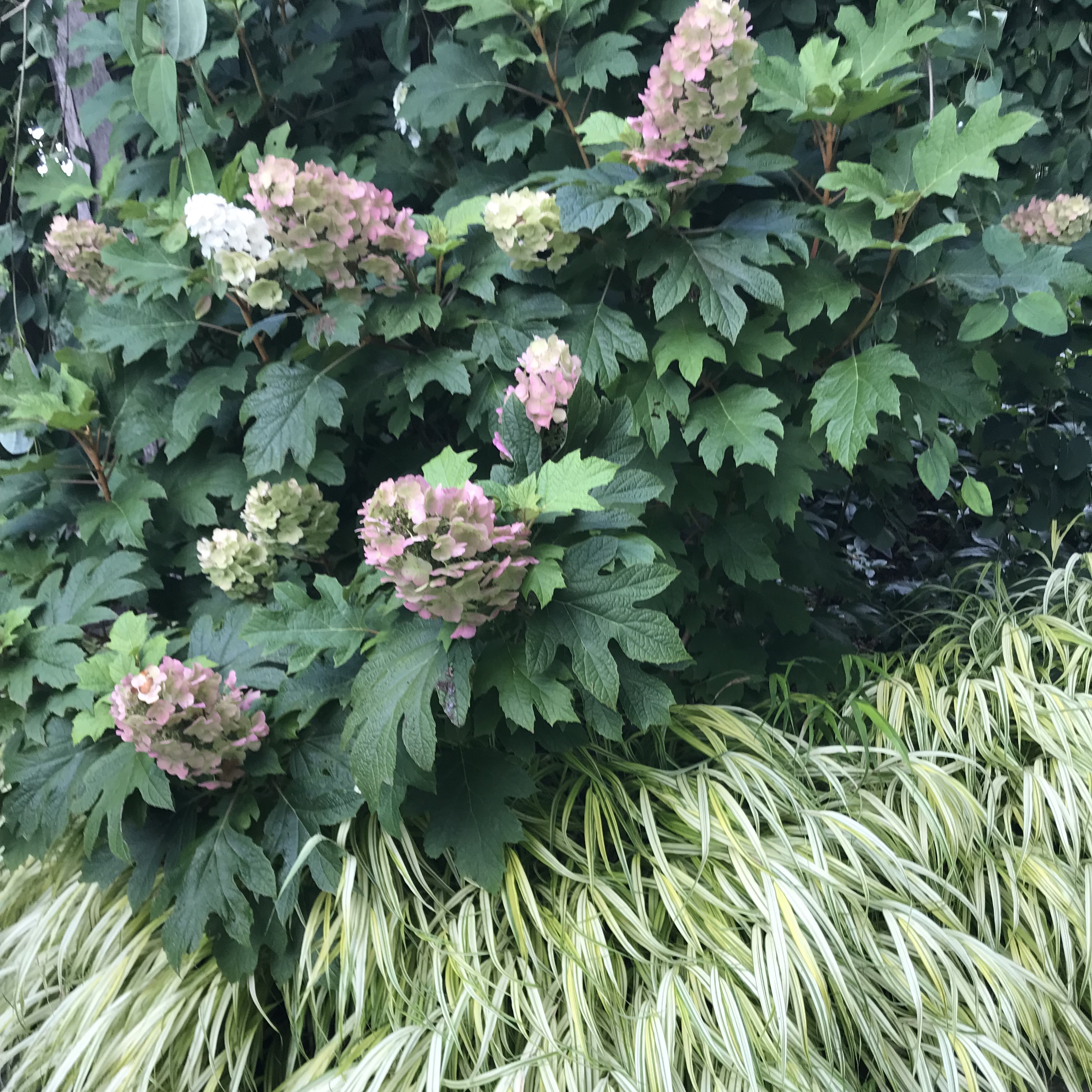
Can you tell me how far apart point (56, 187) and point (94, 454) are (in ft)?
1.93

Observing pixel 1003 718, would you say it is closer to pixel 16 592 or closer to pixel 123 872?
pixel 123 872

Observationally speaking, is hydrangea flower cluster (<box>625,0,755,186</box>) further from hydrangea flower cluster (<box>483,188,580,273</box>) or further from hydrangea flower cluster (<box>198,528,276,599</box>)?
hydrangea flower cluster (<box>198,528,276,599</box>)

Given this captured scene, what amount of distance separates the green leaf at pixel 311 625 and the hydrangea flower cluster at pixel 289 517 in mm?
172

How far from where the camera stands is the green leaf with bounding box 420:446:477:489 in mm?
900

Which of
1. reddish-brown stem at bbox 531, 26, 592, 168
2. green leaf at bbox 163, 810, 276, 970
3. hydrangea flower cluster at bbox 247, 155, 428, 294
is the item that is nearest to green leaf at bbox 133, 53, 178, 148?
hydrangea flower cluster at bbox 247, 155, 428, 294

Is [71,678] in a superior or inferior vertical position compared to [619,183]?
inferior

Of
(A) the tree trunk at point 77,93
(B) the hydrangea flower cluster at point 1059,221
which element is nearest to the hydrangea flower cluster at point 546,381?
(B) the hydrangea flower cluster at point 1059,221

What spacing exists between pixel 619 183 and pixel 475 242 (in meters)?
0.25

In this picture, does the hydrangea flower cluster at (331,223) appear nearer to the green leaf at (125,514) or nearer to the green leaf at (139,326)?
the green leaf at (139,326)

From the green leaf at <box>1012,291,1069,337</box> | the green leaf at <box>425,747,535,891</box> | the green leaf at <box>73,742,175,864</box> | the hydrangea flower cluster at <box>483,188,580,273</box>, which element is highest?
the hydrangea flower cluster at <box>483,188,580,273</box>

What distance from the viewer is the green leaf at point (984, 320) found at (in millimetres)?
1103

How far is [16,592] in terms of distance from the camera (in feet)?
4.09

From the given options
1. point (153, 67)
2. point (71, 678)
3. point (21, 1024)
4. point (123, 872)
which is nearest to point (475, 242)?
point (153, 67)

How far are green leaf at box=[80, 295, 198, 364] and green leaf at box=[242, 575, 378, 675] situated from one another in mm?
465
